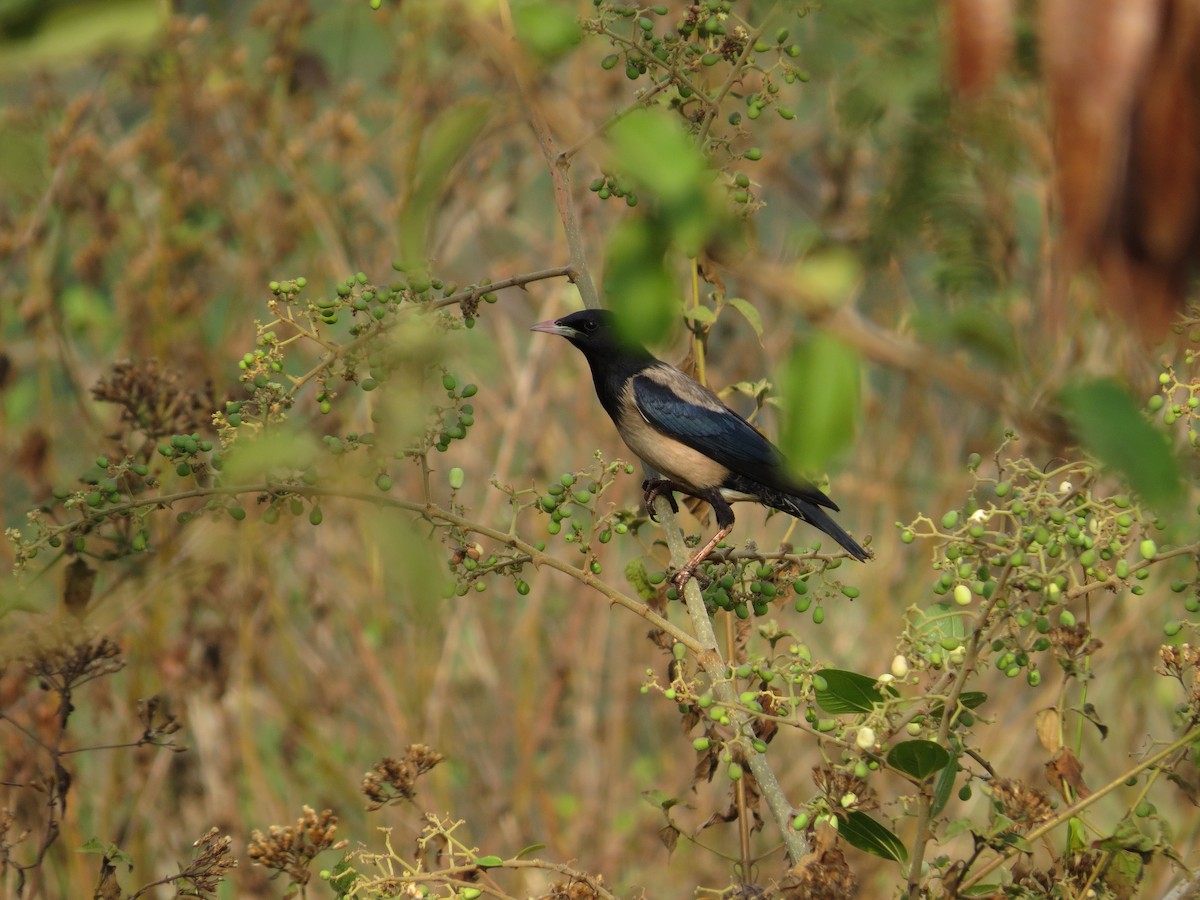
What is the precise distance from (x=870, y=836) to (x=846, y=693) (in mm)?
289

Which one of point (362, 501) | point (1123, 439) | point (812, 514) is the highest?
point (1123, 439)

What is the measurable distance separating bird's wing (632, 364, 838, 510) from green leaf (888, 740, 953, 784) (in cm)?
249

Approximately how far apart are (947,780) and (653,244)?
151 cm

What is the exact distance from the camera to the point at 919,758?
2227 millimetres

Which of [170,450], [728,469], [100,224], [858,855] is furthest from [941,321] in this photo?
[100,224]

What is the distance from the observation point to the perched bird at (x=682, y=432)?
15.5 ft

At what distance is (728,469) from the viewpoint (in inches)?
193

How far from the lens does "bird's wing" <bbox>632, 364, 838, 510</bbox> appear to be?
4.84 m

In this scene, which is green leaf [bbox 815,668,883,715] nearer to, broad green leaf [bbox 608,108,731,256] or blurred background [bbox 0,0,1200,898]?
broad green leaf [bbox 608,108,731,256]

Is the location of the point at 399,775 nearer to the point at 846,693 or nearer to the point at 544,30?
the point at 846,693

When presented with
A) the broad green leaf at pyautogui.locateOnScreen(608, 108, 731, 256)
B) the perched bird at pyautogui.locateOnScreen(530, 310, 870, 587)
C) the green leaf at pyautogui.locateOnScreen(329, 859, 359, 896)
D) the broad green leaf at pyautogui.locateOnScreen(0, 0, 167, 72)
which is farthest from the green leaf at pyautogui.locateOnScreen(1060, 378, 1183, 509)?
the perched bird at pyautogui.locateOnScreen(530, 310, 870, 587)

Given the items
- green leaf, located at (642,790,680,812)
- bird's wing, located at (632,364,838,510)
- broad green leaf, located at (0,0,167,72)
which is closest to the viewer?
broad green leaf, located at (0,0,167,72)

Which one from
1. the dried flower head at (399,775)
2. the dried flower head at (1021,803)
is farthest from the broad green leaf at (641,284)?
the dried flower head at (399,775)

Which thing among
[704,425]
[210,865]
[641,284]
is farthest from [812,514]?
[641,284]
